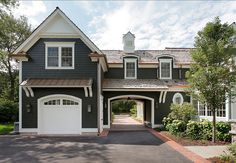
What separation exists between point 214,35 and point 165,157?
758 cm

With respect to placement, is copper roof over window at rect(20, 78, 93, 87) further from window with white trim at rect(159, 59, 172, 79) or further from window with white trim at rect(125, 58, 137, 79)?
window with white trim at rect(159, 59, 172, 79)

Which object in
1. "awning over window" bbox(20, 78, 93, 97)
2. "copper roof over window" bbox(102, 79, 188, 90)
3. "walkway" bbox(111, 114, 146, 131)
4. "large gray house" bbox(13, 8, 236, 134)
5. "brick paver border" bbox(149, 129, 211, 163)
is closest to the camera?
"brick paver border" bbox(149, 129, 211, 163)

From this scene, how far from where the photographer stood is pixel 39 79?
62.0ft

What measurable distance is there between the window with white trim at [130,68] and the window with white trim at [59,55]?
715cm

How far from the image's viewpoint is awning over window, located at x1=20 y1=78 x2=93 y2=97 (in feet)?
59.0

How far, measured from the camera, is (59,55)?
1917 cm

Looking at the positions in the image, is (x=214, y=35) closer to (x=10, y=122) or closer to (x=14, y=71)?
(x=10, y=122)

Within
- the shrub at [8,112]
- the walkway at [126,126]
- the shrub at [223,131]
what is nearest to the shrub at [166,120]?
the walkway at [126,126]

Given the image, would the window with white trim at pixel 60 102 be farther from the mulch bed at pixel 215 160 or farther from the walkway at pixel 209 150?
the mulch bed at pixel 215 160

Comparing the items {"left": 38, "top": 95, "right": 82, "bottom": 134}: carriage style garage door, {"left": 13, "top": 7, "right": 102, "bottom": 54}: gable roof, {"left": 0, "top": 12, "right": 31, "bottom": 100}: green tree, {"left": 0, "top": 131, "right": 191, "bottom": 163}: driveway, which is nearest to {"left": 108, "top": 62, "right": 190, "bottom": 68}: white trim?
{"left": 13, "top": 7, "right": 102, "bottom": 54}: gable roof

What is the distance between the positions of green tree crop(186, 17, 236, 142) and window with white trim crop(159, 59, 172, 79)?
390 inches

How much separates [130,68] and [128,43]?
2.90m

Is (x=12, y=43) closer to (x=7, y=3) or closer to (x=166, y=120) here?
(x=7, y=3)

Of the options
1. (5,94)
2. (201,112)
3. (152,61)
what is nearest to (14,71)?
(5,94)
